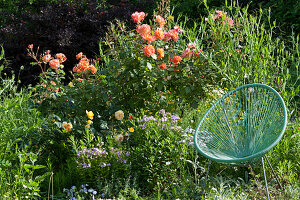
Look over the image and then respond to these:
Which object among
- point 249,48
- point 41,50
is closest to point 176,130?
point 249,48

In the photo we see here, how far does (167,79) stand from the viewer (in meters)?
3.18

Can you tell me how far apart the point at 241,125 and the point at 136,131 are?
809 millimetres

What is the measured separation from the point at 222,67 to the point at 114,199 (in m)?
1.62

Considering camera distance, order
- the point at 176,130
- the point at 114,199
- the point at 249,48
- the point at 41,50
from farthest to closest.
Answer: the point at 41,50
the point at 249,48
the point at 176,130
the point at 114,199

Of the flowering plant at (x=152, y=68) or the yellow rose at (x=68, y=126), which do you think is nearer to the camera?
the yellow rose at (x=68, y=126)

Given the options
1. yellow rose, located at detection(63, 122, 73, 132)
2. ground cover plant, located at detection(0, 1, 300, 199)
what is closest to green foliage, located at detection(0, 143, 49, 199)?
ground cover plant, located at detection(0, 1, 300, 199)

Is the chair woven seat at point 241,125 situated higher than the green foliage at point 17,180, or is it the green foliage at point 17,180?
the chair woven seat at point 241,125

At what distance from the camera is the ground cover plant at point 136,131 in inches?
105

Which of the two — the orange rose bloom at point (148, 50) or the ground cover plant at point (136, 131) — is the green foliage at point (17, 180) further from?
the orange rose bloom at point (148, 50)

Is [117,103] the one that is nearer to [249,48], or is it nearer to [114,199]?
[114,199]

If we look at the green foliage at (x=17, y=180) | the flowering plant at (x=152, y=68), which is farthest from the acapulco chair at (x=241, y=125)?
the green foliage at (x=17, y=180)

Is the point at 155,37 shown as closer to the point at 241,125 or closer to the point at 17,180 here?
the point at 241,125

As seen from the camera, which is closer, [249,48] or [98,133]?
[98,133]

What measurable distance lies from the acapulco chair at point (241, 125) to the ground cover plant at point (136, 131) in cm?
21
